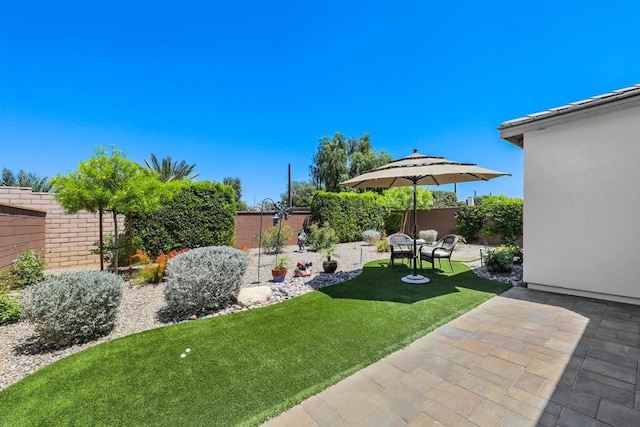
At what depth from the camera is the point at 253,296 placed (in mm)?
4492

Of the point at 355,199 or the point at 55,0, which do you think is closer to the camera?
the point at 55,0

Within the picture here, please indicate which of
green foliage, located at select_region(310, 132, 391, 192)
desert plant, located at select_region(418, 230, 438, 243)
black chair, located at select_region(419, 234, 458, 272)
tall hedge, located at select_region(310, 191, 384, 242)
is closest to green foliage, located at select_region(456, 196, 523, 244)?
desert plant, located at select_region(418, 230, 438, 243)

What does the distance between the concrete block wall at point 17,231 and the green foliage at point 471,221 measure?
1538 cm

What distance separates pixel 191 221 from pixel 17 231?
12.8 feet

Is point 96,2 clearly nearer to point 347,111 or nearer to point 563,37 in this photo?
point 563,37

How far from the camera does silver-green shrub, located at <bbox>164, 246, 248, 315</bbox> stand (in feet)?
12.7

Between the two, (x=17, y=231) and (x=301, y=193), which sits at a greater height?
(x=301, y=193)

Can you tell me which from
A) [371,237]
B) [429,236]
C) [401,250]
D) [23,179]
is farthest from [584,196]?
[23,179]

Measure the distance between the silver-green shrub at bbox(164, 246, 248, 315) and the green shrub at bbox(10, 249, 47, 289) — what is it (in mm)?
3813

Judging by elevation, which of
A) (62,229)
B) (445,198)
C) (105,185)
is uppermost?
(445,198)

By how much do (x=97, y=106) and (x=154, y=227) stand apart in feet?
22.2

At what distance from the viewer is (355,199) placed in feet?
46.0

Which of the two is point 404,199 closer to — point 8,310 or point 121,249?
point 121,249

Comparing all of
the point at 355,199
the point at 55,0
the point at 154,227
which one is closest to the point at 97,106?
the point at 55,0
